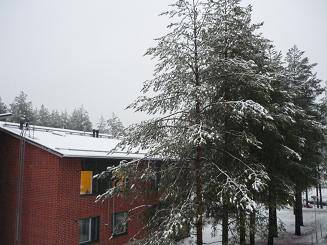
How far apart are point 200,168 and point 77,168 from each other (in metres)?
10.9

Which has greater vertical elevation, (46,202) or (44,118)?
(44,118)

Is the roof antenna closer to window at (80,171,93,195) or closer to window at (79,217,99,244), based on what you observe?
window at (80,171,93,195)

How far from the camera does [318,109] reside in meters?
25.0

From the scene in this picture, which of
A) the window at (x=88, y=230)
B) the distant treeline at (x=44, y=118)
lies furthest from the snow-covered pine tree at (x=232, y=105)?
the distant treeline at (x=44, y=118)

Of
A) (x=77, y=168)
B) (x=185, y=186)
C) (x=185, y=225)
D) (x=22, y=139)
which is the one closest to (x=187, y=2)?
(x=185, y=186)

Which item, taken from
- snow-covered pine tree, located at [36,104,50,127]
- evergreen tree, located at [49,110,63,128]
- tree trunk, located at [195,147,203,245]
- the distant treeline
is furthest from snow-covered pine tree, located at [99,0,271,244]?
snow-covered pine tree, located at [36,104,50,127]

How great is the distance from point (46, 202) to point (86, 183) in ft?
7.98

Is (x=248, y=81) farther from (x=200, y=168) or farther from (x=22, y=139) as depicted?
(x=22, y=139)

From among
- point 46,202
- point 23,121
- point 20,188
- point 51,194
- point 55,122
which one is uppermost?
point 55,122

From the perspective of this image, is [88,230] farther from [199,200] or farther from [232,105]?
[232,105]

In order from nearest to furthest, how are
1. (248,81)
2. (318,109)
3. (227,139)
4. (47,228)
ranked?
1. (248,81)
2. (227,139)
3. (47,228)
4. (318,109)

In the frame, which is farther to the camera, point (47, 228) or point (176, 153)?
point (47, 228)

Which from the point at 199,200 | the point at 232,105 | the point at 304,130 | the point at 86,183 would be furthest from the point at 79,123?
the point at 232,105

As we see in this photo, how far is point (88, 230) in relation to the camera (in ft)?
63.9
